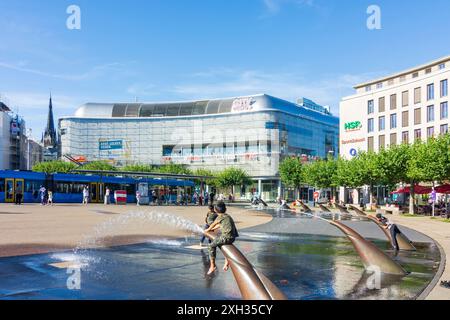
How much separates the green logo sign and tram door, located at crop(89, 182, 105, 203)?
151 feet

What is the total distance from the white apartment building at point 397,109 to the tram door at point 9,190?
45.7m

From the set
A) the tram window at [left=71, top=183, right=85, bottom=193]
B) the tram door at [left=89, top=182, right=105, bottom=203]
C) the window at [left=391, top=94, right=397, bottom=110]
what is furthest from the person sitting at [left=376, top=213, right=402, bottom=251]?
the window at [left=391, top=94, right=397, bottom=110]

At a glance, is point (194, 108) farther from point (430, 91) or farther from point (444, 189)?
point (444, 189)

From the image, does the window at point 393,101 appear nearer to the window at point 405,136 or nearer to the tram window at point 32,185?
the window at point 405,136

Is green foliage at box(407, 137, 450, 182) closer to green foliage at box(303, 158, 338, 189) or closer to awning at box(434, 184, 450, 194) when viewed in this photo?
awning at box(434, 184, 450, 194)

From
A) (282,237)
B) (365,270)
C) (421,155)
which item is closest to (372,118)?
(421,155)

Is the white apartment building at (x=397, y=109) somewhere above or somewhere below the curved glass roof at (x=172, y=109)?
below

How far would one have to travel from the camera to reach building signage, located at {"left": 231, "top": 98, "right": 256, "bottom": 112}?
100 m

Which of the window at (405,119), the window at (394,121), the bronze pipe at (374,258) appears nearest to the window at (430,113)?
the window at (405,119)

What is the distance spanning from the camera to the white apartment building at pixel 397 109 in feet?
205

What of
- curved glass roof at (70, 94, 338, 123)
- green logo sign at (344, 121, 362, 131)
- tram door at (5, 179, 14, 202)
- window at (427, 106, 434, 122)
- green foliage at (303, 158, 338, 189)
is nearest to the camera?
tram door at (5, 179, 14, 202)

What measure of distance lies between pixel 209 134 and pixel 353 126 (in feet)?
122

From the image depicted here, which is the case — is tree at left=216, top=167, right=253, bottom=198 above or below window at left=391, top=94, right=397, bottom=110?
below

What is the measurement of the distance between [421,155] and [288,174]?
143ft
